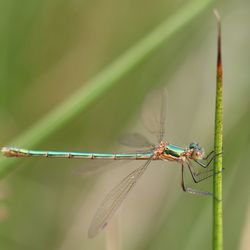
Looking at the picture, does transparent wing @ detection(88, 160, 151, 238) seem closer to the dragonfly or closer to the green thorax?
the dragonfly

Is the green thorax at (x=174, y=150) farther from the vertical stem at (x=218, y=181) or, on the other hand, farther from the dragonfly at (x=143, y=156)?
the vertical stem at (x=218, y=181)

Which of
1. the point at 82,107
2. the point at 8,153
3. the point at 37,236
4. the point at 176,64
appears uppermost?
the point at 176,64

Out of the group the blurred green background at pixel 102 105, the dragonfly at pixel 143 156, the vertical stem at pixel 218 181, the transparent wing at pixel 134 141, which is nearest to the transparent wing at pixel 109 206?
the dragonfly at pixel 143 156

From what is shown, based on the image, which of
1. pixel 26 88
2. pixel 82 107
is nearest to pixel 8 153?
pixel 82 107

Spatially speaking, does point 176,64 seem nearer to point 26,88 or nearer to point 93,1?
point 93,1

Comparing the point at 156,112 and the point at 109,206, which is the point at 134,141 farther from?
the point at 109,206

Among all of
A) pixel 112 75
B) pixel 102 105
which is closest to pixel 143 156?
pixel 102 105
